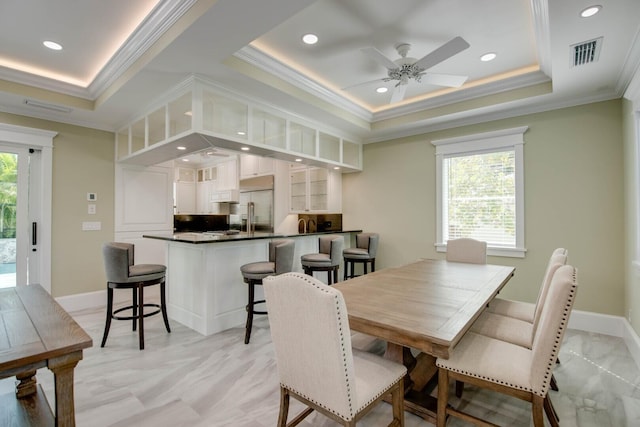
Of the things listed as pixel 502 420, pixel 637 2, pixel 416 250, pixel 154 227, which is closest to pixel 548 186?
pixel 416 250

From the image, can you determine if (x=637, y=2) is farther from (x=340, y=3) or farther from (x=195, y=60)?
(x=195, y=60)

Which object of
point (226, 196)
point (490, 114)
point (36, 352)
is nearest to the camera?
point (36, 352)

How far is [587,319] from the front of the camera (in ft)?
10.8

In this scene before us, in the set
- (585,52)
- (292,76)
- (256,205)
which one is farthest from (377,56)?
(256,205)

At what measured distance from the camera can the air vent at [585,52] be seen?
7.39ft

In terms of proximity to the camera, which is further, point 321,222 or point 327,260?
point 321,222

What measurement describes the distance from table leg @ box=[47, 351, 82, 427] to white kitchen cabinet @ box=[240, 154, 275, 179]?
4458 mm

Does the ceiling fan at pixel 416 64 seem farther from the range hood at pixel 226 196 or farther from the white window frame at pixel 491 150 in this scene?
the range hood at pixel 226 196

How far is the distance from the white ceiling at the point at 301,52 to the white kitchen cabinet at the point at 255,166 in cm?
183

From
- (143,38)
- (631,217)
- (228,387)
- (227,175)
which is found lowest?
(228,387)

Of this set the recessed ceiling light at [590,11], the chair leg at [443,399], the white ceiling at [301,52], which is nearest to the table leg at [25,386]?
the chair leg at [443,399]

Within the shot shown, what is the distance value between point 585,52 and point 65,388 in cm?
381

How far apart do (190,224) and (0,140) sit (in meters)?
4.01

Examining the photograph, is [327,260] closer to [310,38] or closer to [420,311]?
[420,311]
